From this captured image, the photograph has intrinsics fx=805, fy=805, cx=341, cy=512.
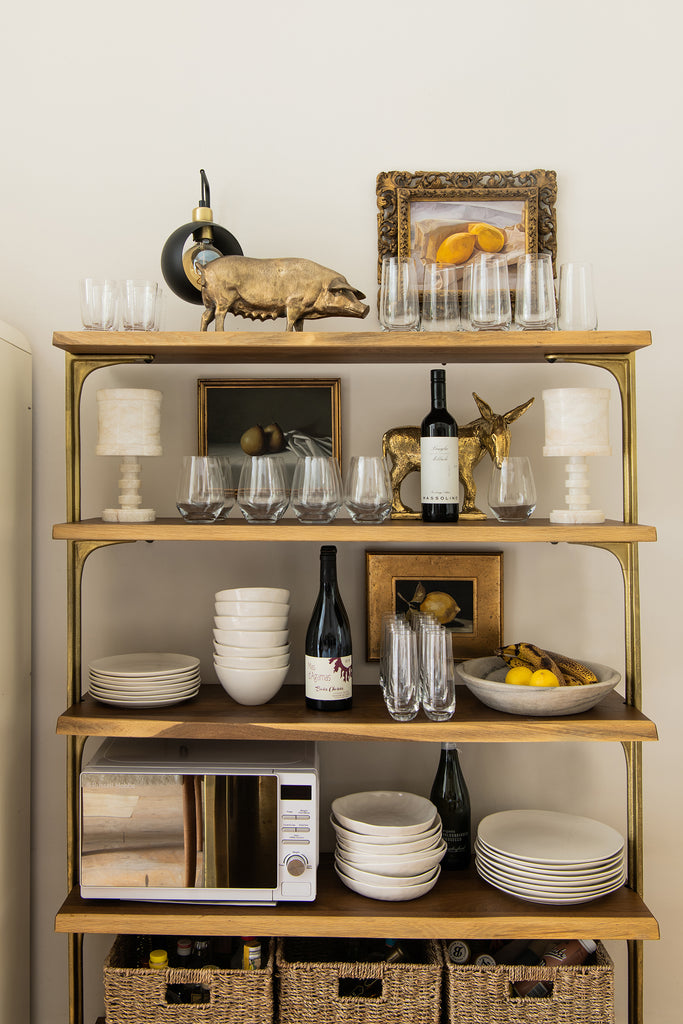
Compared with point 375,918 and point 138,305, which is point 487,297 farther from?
point 375,918

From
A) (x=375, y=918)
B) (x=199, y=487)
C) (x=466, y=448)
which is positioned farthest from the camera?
(x=466, y=448)

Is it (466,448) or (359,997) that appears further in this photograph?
(466,448)

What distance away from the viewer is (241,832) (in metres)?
1.49

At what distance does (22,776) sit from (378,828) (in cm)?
79

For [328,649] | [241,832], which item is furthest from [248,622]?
[241,832]

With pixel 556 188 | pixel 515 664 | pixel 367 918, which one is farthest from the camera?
pixel 556 188

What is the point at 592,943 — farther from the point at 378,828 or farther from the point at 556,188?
the point at 556,188

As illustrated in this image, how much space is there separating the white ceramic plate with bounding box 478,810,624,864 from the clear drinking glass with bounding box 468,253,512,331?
101 cm

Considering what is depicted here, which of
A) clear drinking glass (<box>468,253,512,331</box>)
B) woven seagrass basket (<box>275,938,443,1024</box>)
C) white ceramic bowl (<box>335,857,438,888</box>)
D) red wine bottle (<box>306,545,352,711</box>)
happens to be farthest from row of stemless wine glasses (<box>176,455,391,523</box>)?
woven seagrass basket (<box>275,938,443,1024</box>)

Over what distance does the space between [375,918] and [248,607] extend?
610 mm

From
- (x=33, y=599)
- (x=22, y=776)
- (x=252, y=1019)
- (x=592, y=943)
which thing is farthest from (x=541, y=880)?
(x=33, y=599)

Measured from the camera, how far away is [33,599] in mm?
1809

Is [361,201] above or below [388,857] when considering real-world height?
above

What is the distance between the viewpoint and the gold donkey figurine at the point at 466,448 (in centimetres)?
167
